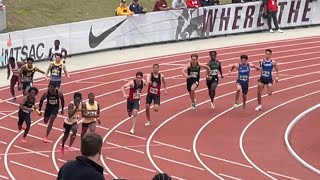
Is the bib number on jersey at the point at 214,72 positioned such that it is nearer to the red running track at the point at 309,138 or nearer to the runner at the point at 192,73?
the runner at the point at 192,73

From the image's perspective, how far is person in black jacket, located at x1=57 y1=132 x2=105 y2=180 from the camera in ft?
20.0

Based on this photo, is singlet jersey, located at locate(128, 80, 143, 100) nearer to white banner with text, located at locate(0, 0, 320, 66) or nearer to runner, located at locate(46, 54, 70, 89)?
runner, located at locate(46, 54, 70, 89)

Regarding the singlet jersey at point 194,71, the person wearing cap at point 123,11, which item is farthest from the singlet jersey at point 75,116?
the person wearing cap at point 123,11

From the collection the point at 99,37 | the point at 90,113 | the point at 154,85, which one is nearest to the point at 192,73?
the point at 154,85

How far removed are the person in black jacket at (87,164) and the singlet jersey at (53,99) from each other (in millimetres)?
12089

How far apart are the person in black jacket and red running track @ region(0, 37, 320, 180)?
32.3 ft

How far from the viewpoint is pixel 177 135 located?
19.5 meters

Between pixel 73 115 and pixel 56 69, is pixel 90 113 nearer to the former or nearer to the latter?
pixel 73 115

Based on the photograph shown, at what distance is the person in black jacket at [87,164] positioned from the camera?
6086 mm

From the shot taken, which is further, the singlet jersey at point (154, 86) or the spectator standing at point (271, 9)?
the spectator standing at point (271, 9)

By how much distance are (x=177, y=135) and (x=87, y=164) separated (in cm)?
1337

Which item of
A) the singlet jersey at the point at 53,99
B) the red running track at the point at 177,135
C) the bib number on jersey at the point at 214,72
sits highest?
the bib number on jersey at the point at 214,72

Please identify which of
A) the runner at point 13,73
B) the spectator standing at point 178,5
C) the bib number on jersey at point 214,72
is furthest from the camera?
the spectator standing at point 178,5

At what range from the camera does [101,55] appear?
2886 cm
